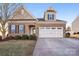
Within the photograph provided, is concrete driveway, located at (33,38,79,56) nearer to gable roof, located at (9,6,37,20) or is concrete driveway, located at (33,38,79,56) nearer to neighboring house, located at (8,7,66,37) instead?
neighboring house, located at (8,7,66,37)

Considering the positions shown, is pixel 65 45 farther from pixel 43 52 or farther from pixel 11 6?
pixel 11 6

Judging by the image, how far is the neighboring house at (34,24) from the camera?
229 inches

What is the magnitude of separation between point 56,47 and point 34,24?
353mm

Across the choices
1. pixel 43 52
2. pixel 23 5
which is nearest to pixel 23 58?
pixel 43 52

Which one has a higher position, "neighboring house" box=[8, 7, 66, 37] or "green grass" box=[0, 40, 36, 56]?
"neighboring house" box=[8, 7, 66, 37]

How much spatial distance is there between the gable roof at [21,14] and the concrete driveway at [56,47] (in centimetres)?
29

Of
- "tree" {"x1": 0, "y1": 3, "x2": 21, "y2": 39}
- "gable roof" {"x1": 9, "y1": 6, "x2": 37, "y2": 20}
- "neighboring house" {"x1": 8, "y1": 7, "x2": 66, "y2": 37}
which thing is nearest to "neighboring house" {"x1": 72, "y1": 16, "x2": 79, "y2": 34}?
"neighboring house" {"x1": 8, "y1": 7, "x2": 66, "y2": 37}

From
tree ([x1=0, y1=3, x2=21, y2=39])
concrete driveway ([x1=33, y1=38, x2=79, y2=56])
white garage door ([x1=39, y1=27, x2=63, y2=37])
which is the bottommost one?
concrete driveway ([x1=33, y1=38, x2=79, y2=56])

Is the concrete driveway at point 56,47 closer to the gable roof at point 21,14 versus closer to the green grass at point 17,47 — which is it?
the green grass at point 17,47

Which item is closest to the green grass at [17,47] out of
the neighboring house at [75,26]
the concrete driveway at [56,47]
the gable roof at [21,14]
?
the concrete driveway at [56,47]

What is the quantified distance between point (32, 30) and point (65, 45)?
15.8 inches

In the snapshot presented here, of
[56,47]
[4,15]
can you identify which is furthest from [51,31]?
[4,15]

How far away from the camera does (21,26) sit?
5840mm

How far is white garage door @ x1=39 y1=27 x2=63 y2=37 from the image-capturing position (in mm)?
5832
